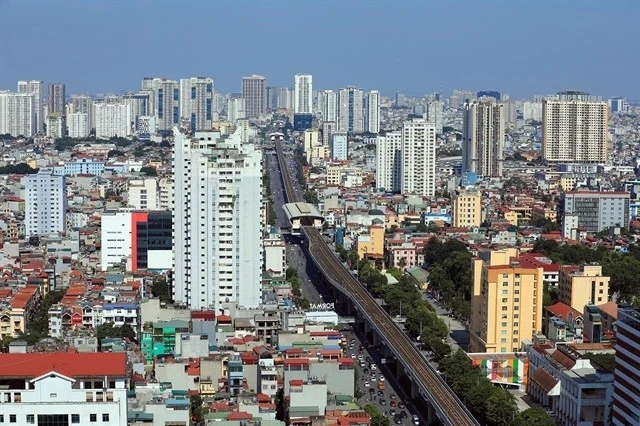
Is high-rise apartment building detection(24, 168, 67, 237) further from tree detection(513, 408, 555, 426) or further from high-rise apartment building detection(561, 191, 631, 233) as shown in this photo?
tree detection(513, 408, 555, 426)

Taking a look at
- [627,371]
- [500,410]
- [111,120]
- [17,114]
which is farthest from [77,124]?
[627,371]

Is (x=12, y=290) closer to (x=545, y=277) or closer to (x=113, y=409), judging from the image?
(x=545, y=277)

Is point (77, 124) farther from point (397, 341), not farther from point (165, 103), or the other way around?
point (397, 341)

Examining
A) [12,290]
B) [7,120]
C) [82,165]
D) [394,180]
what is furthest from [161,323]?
[7,120]

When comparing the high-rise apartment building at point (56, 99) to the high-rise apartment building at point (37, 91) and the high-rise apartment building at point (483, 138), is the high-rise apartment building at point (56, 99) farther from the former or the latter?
the high-rise apartment building at point (483, 138)

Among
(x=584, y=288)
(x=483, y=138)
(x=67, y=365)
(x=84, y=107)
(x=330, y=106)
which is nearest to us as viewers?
(x=67, y=365)

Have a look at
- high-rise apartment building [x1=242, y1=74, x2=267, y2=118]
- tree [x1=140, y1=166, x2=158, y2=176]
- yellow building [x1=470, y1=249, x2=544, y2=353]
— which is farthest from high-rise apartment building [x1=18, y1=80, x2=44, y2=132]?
yellow building [x1=470, y1=249, x2=544, y2=353]
